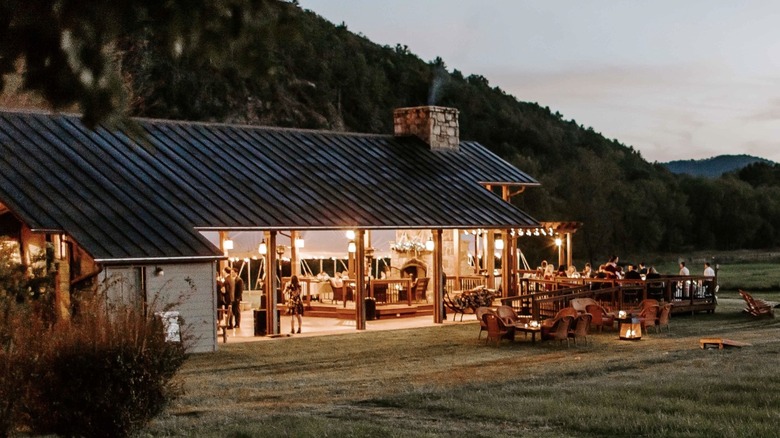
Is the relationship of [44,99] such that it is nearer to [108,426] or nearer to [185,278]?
[108,426]

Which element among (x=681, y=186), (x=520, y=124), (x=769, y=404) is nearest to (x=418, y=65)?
(x=520, y=124)

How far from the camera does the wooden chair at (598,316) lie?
885 inches

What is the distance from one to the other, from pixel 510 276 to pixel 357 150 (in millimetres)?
5242

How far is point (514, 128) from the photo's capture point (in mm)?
86812

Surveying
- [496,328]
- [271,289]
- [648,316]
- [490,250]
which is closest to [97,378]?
[496,328]

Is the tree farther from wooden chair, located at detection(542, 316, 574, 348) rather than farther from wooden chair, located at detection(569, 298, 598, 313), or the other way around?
wooden chair, located at detection(569, 298, 598, 313)

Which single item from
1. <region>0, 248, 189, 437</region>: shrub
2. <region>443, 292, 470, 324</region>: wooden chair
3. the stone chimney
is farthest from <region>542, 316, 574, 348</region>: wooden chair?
<region>0, 248, 189, 437</region>: shrub

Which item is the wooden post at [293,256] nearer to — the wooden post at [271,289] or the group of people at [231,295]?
the group of people at [231,295]

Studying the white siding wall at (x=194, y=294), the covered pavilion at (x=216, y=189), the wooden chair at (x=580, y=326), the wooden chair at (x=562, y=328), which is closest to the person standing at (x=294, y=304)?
the covered pavilion at (x=216, y=189)

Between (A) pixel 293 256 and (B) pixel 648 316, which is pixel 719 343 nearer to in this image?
(B) pixel 648 316

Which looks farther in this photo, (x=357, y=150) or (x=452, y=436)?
(x=357, y=150)

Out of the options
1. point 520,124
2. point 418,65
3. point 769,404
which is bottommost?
point 769,404

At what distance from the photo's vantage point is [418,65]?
97000 mm

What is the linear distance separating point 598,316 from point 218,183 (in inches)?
343
